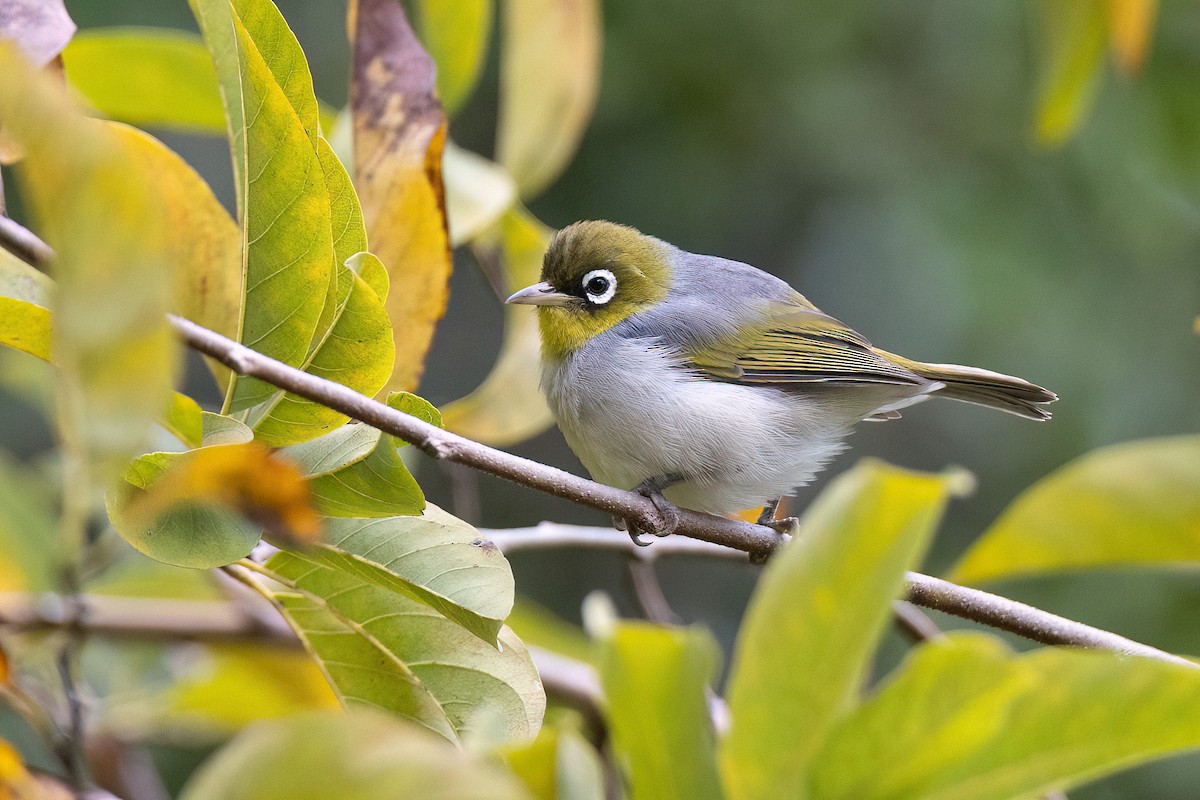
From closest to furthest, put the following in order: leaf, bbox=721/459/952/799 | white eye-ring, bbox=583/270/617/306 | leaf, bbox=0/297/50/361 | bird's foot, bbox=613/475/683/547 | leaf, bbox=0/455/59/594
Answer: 1. leaf, bbox=721/459/952/799
2. leaf, bbox=0/297/50/361
3. bird's foot, bbox=613/475/683/547
4. leaf, bbox=0/455/59/594
5. white eye-ring, bbox=583/270/617/306

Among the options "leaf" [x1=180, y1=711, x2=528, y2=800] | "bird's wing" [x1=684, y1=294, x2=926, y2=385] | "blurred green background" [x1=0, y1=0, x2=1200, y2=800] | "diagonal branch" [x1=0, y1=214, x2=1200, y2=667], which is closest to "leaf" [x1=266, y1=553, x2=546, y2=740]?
"diagonal branch" [x1=0, y1=214, x2=1200, y2=667]

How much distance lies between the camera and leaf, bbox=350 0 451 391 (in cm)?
194

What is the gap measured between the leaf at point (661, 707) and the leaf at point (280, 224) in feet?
2.18

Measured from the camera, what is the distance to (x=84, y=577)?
96.4 inches

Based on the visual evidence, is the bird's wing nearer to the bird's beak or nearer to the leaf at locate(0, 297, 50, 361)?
the bird's beak

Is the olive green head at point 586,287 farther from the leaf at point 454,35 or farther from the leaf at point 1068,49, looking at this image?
the leaf at point 1068,49

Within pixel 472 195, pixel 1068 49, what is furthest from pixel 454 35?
pixel 1068 49

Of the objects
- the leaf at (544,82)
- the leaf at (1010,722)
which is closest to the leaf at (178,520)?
the leaf at (1010,722)

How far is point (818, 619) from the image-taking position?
916 millimetres

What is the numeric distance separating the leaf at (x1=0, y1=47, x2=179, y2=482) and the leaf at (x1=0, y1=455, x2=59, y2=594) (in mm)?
1205

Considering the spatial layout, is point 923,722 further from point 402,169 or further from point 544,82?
point 544,82

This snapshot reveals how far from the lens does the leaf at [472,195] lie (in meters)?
2.42

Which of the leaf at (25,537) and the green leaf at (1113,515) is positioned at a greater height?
the green leaf at (1113,515)

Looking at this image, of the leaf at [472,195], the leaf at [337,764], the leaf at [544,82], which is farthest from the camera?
the leaf at [544,82]
